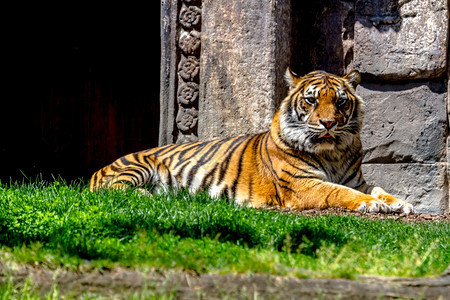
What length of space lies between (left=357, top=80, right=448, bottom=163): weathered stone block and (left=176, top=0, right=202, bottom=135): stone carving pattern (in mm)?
1811

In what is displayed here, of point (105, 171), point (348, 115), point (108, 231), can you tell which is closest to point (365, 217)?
Result: point (348, 115)

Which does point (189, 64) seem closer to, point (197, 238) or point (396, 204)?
point (396, 204)

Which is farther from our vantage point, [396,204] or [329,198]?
[329,198]

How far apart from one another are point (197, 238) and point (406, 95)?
3.68 metres

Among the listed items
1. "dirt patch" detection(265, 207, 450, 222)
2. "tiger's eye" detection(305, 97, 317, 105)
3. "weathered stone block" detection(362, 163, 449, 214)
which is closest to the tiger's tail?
"dirt patch" detection(265, 207, 450, 222)

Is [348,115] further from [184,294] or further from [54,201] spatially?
[184,294]

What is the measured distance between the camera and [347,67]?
7.09m

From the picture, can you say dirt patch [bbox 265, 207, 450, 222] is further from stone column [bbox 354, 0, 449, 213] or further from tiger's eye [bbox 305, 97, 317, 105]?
tiger's eye [bbox 305, 97, 317, 105]

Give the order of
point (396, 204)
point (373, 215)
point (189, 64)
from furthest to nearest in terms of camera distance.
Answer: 1. point (189, 64)
2. point (396, 204)
3. point (373, 215)

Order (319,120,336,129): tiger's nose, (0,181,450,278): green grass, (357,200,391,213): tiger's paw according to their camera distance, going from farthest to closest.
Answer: (319,120,336,129): tiger's nose
(357,200,391,213): tiger's paw
(0,181,450,278): green grass

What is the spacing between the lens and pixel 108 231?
12.3ft

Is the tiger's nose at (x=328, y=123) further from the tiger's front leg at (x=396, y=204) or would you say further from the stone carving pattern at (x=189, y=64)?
the stone carving pattern at (x=189, y=64)

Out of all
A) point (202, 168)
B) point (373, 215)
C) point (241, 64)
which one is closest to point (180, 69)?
point (241, 64)

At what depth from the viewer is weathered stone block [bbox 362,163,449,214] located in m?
6.52
